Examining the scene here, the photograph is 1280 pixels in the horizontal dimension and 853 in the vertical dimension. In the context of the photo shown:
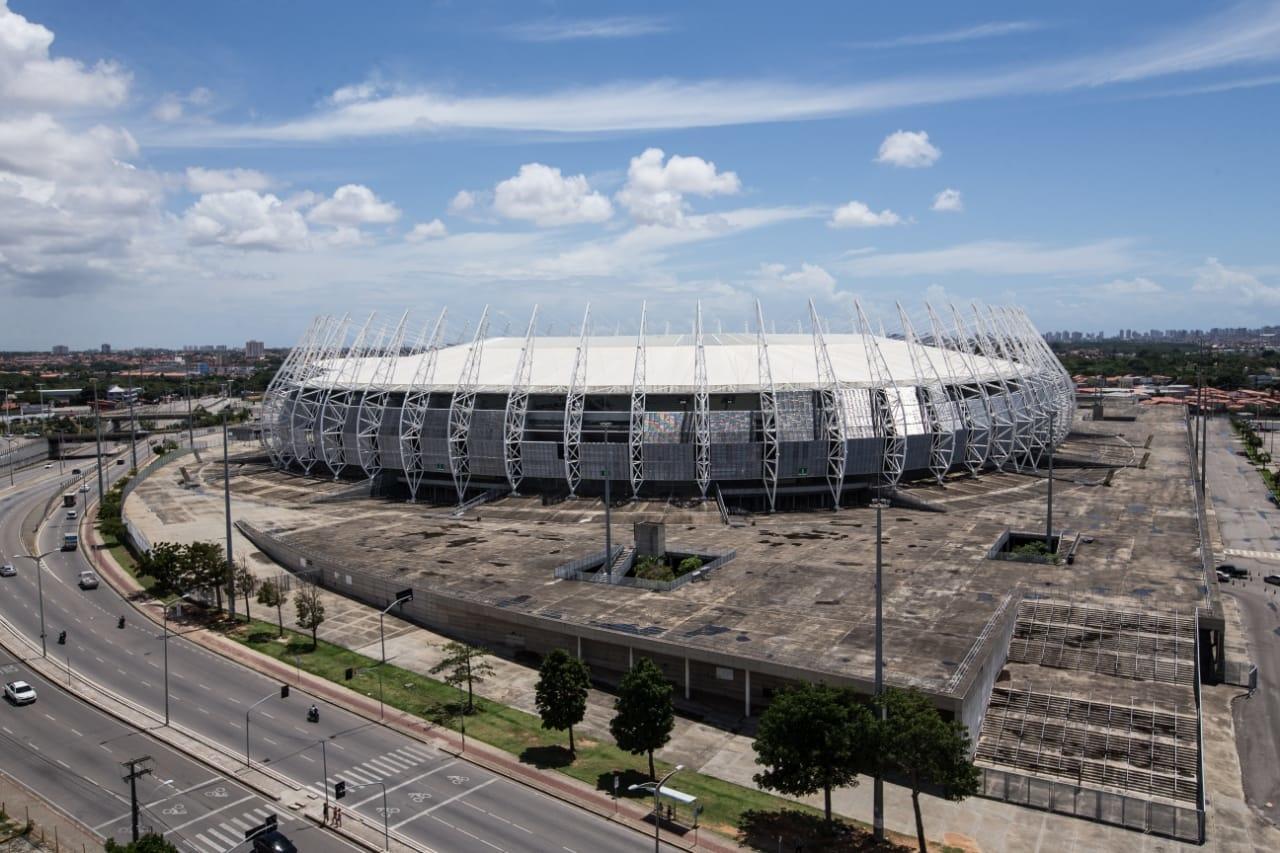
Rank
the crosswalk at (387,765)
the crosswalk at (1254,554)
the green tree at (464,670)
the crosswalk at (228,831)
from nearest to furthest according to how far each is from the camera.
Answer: the crosswalk at (228,831), the crosswalk at (387,765), the green tree at (464,670), the crosswalk at (1254,554)

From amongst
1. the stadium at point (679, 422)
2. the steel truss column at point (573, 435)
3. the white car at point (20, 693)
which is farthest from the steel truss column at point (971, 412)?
the white car at point (20, 693)

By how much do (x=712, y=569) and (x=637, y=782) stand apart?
24.6 m

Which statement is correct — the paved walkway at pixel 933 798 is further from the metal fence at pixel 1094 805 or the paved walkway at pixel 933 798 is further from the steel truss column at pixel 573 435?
the steel truss column at pixel 573 435

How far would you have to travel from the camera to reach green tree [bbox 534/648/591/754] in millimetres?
38250

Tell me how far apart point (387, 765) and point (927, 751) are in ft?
77.1

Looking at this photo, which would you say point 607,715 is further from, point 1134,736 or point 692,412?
point 692,412

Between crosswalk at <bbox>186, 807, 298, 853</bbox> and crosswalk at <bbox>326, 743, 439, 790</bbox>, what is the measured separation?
9.97 feet

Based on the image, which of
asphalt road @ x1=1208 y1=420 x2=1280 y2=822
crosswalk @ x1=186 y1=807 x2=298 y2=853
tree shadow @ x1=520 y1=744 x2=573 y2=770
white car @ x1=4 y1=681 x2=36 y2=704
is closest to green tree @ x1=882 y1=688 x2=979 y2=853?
tree shadow @ x1=520 y1=744 x2=573 y2=770

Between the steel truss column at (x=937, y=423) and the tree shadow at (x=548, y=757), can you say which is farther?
the steel truss column at (x=937, y=423)

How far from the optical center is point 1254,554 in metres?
78.2

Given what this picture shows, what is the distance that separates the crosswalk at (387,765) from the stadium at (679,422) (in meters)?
45.8

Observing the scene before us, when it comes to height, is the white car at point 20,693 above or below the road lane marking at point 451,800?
above

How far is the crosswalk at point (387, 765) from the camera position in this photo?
37.6m

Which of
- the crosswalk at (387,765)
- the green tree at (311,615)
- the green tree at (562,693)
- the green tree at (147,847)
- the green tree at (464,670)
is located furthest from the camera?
the green tree at (311,615)
